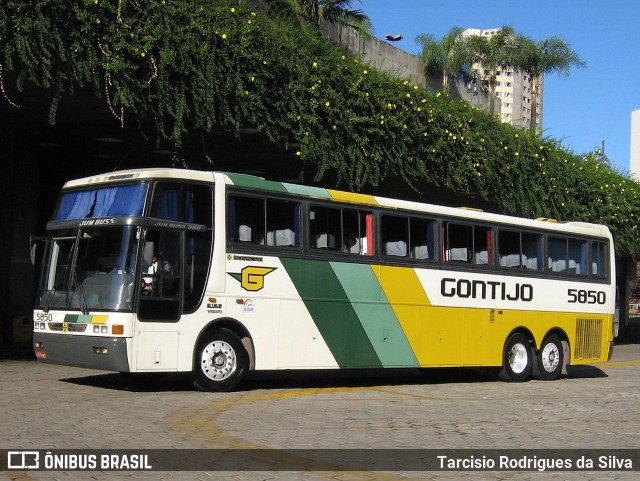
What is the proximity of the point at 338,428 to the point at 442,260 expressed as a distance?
7843 mm

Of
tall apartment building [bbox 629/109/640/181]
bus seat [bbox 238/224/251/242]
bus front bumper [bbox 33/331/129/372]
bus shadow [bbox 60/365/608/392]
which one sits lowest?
bus shadow [bbox 60/365/608/392]

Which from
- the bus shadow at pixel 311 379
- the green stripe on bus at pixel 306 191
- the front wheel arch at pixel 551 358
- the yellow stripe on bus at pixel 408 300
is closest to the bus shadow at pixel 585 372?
the bus shadow at pixel 311 379

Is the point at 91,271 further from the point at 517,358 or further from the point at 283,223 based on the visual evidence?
the point at 517,358

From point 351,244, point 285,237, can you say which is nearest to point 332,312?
point 351,244

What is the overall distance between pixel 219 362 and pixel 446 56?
122ft

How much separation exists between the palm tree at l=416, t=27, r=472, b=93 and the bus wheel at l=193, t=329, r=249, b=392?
105ft

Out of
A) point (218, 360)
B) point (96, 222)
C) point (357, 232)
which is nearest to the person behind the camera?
point (96, 222)

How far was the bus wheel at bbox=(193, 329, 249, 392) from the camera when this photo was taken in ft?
46.8

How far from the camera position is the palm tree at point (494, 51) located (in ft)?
189

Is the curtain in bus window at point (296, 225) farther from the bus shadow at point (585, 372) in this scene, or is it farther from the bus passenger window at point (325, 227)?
the bus shadow at point (585, 372)

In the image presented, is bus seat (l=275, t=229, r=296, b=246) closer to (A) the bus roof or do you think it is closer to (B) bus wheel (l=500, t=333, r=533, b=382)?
(A) the bus roof

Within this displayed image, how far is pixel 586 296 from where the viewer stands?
21.7m

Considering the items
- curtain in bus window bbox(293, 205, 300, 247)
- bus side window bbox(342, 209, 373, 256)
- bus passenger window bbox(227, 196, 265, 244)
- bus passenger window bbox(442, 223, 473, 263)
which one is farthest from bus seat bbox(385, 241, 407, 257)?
bus passenger window bbox(227, 196, 265, 244)

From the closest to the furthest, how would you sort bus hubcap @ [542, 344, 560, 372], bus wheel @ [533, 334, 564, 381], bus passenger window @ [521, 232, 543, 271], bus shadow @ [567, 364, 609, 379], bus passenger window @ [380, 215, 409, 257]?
1. bus passenger window @ [380, 215, 409, 257]
2. bus passenger window @ [521, 232, 543, 271]
3. bus wheel @ [533, 334, 564, 381]
4. bus hubcap @ [542, 344, 560, 372]
5. bus shadow @ [567, 364, 609, 379]
